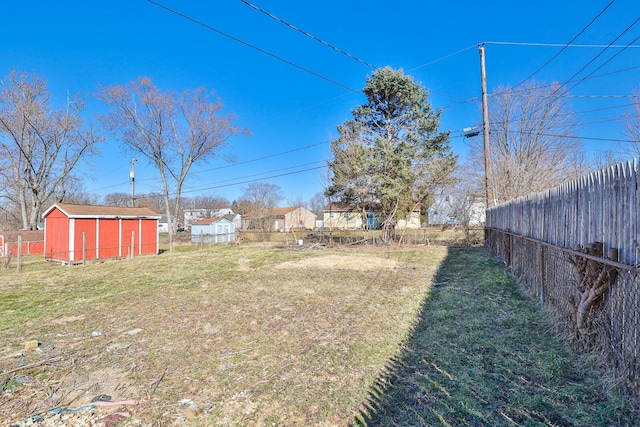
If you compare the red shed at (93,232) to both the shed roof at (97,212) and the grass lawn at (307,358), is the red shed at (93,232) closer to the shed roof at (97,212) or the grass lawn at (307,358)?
the shed roof at (97,212)

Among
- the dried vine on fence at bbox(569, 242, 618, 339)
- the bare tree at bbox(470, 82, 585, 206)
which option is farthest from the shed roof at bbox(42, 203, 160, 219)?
the bare tree at bbox(470, 82, 585, 206)

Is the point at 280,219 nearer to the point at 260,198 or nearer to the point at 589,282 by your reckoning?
the point at 260,198

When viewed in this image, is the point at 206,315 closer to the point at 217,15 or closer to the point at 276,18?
the point at 276,18

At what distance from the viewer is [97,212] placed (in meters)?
12.9

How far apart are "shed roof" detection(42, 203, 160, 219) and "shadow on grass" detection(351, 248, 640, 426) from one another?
13.4m

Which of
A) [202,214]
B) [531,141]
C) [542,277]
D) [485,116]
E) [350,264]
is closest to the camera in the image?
[542,277]

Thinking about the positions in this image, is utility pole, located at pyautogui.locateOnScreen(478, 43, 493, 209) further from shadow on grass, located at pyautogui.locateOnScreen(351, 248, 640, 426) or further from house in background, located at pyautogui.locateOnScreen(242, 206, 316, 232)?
house in background, located at pyautogui.locateOnScreen(242, 206, 316, 232)

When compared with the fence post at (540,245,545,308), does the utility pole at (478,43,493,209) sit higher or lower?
higher

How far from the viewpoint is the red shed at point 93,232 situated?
12102mm

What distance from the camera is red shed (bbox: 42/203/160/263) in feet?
39.7

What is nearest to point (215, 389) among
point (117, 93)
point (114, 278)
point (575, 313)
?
point (575, 313)

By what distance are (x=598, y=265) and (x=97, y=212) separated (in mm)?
15392

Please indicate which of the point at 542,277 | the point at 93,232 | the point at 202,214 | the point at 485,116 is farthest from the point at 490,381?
the point at 202,214

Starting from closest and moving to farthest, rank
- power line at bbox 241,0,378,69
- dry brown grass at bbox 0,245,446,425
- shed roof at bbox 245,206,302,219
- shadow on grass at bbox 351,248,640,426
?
shadow on grass at bbox 351,248,640,426
dry brown grass at bbox 0,245,446,425
power line at bbox 241,0,378,69
shed roof at bbox 245,206,302,219
